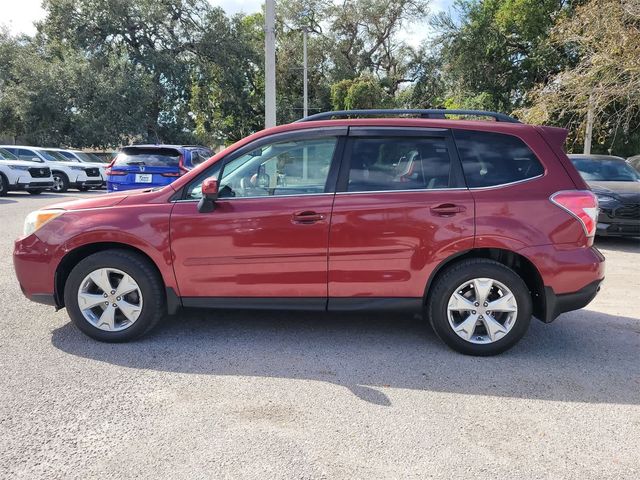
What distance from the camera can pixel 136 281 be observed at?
399cm

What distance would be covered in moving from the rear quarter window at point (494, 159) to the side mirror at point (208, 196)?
1.95 meters

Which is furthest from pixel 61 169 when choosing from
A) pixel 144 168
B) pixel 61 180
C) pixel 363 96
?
pixel 363 96

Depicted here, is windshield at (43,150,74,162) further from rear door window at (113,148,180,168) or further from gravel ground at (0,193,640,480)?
gravel ground at (0,193,640,480)

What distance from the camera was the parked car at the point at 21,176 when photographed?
15.7 m

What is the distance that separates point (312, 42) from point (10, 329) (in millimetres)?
34245

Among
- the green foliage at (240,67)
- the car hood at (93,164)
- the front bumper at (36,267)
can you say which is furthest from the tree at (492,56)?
the front bumper at (36,267)

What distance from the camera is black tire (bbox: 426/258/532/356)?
152 inches

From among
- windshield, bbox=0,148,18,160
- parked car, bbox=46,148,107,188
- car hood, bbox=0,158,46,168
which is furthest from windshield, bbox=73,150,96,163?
car hood, bbox=0,158,46,168

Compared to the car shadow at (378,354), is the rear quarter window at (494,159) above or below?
above

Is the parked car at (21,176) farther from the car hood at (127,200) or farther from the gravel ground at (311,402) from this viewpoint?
the car hood at (127,200)

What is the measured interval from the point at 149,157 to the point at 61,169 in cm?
1134

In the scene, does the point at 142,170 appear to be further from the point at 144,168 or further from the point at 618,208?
the point at 618,208

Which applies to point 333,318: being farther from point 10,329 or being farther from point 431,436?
point 10,329

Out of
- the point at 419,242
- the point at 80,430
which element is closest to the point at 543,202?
the point at 419,242
